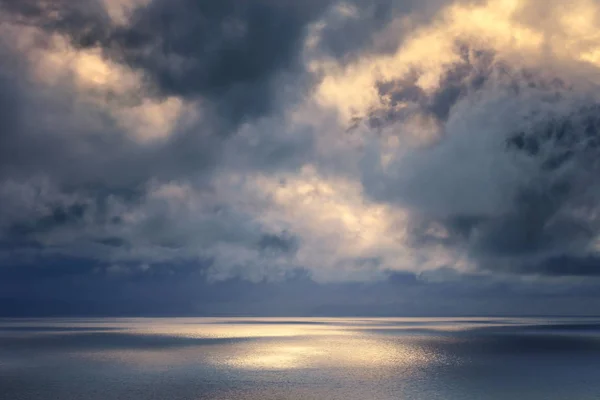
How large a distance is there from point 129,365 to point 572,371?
238ft

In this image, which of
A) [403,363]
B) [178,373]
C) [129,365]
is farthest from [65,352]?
[403,363]

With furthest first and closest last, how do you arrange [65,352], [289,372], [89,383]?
[65,352]
[289,372]
[89,383]

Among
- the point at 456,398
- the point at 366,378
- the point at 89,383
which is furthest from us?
the point at 366,378

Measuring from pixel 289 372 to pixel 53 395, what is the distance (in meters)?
34.2

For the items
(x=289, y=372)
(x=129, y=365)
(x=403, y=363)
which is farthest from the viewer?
(x=403, y=363)

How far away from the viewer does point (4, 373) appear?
7612 centimetres

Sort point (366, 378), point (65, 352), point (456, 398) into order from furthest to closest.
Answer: point (65, 352)
point (366, 378)
point (456, 398)

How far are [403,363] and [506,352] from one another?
3925 centimetres

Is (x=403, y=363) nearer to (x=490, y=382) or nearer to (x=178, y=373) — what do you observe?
(x=490, y=382)

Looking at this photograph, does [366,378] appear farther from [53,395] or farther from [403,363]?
→ [53,395]

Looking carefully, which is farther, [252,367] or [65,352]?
[65,352]

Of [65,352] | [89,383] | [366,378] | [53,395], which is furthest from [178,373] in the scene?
[65,352]

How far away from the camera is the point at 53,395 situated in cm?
5897

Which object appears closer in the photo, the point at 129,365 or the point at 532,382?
the point at 532,382
